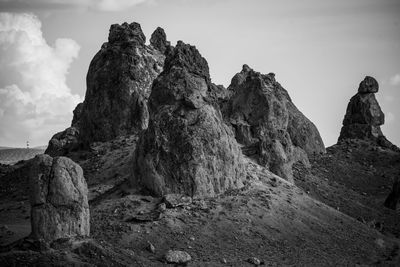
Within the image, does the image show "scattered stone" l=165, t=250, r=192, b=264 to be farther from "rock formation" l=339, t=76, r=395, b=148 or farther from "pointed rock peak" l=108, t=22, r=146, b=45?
"rock formation" l=339, t=76, r=395, b=148

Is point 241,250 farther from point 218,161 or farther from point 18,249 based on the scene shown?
point 18,249

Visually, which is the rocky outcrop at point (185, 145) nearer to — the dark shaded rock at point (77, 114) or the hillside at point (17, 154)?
the dark shaded rock at point (77, 114)

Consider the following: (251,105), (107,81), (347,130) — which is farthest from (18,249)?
(347,130)

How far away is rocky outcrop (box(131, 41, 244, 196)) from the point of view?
28478 millimetres

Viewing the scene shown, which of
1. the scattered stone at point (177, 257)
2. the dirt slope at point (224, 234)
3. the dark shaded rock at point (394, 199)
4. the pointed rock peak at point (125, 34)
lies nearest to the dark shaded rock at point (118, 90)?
the pointed rock peak at point (125, 34)

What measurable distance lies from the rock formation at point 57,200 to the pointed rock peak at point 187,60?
1377cm

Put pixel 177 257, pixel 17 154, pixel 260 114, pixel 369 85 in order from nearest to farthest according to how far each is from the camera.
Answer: pixel 177 257
pixel 260 114
pixel 369 85
pixel 17 154

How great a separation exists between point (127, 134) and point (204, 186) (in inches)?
668

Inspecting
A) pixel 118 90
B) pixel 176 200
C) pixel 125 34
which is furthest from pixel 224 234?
pixel 125 34

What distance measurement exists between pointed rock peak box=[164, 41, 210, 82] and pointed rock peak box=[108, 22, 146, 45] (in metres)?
12.6

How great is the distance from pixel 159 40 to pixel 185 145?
1163 inches

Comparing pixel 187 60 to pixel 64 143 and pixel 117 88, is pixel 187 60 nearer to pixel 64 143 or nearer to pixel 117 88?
pixel 117 88

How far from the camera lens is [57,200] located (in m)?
21.5

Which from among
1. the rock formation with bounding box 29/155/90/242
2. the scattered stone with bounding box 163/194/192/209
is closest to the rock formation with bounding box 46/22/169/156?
the scattered stone with bounding box 163/194/192/209
